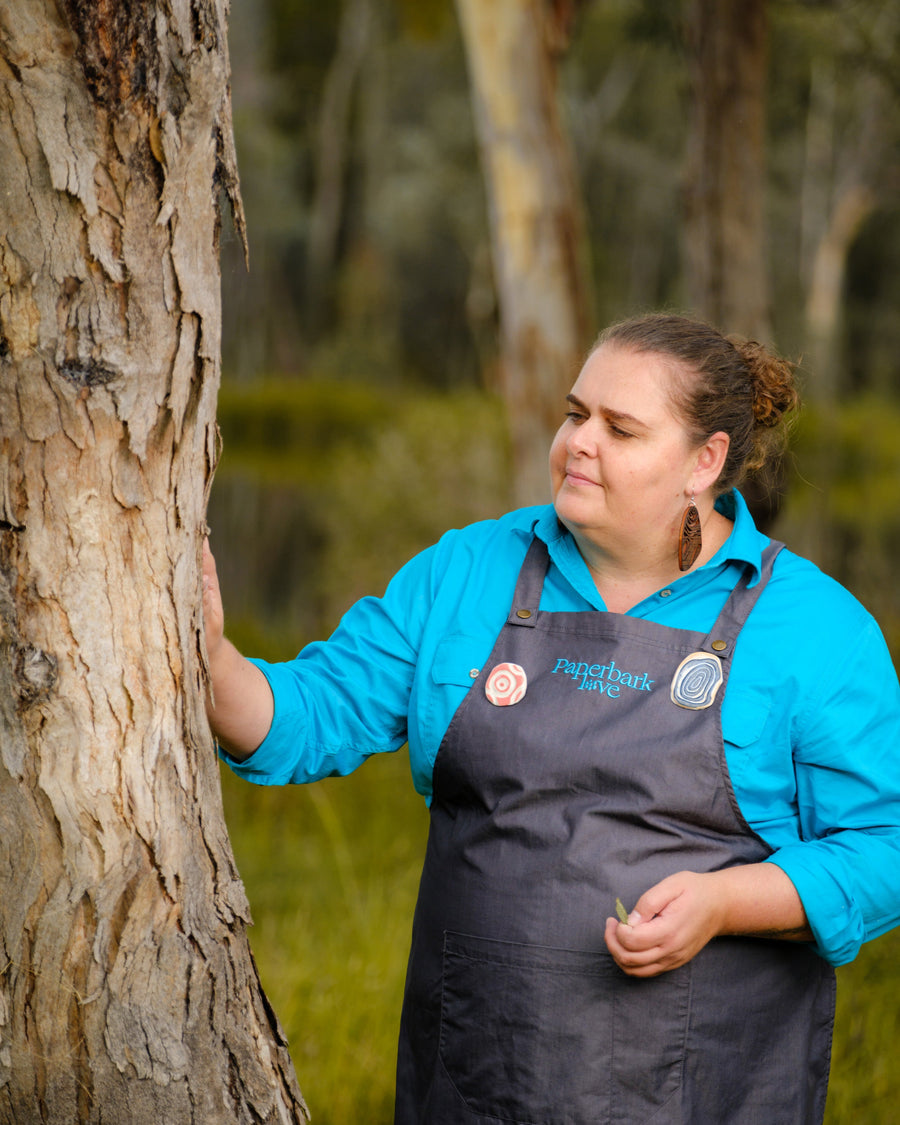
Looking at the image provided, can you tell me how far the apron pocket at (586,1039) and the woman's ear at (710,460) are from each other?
666 mm

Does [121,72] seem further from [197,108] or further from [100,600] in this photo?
[100,600]

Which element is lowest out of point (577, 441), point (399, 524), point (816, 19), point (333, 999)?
point (333, 999)

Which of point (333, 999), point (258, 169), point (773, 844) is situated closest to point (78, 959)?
point (773, 844)

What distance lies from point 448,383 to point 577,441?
21.1 m

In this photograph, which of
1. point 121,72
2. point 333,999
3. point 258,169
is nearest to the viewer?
point 121,72

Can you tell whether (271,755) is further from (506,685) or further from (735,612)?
(735,612)

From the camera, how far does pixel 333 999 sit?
10.7ft

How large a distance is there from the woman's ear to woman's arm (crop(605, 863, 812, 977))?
1.77 feet

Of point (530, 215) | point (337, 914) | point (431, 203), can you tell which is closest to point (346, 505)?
point (530, 215)

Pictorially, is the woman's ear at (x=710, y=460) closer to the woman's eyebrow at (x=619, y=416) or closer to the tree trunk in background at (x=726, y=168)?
the woman's eyebrow at (x=619, y=416)

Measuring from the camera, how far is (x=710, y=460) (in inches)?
69.2

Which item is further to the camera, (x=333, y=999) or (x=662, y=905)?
(x=333, y=999)

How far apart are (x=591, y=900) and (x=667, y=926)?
122 millimetres

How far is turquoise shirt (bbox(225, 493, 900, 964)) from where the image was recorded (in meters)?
1.57
